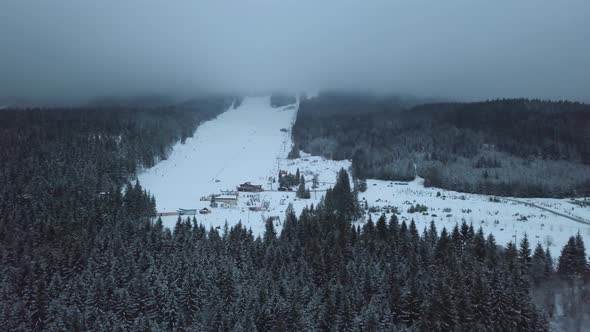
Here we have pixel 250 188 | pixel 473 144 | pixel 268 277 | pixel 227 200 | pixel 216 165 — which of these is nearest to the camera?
pixel 268 277

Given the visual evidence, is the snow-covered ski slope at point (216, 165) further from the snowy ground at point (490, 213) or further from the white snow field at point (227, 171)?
the snowy ground at point (490, 213)

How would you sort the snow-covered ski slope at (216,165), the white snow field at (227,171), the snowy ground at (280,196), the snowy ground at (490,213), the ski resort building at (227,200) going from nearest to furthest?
the snowy ground at (490,213) < the snowy ground at (280,196) < the white snow field at (227,171) < the ski resort building at (227,200) < the snow-covered ski slope at (216,165)

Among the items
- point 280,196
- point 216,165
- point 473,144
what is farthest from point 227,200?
point 473,144

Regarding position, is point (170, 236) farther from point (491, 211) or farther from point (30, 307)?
point (491, 211)

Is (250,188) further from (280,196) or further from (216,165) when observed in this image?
(216,165)

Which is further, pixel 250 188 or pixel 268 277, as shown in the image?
pixel 250 188

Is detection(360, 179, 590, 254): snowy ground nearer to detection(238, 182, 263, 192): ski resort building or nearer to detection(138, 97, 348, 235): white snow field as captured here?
detection(138, 97, 348, 235): white snow field

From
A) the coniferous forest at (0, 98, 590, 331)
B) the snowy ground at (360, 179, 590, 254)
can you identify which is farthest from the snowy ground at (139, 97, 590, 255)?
the coniferous forest at (0, 98, 590, 331)

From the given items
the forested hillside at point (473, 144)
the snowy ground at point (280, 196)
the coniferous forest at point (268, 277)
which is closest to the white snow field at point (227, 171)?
the snowy ground at point (280, 196)

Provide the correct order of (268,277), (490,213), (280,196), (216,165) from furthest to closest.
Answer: (216,165) < (280,196) < (490,213) < (268,277)
